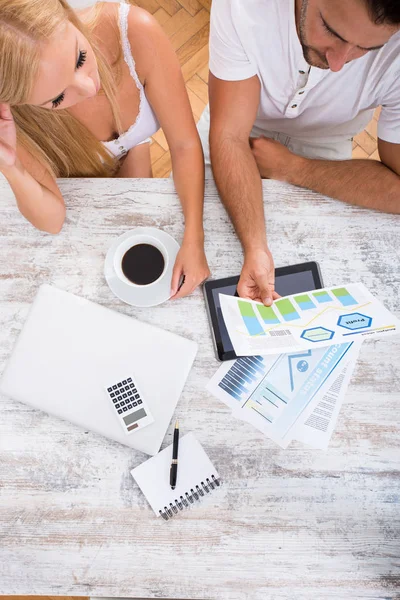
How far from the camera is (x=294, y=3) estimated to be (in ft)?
3.01

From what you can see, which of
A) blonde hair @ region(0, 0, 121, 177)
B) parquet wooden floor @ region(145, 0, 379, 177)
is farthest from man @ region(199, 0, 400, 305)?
parquet wooden floor @ region(145, 0, 379, 177)

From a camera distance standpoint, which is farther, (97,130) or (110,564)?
(97,130)

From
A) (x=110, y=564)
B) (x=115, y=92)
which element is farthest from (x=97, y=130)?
(x=110, y=564)

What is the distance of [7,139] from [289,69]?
59 centimetres

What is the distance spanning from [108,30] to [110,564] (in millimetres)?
1040

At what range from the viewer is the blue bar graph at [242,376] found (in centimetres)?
92

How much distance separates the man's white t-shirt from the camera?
953mm

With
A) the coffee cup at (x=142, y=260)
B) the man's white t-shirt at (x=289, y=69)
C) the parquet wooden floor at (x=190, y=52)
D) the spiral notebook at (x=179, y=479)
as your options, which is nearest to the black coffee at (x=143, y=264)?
the coffee cup at (x=142, y=260)

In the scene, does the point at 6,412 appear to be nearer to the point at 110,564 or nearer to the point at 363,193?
the point at 110,564

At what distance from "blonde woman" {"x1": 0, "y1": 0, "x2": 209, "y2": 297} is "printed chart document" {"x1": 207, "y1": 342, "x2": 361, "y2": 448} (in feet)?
0.65

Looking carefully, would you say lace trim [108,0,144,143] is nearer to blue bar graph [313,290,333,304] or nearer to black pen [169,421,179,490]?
blue bar graph [313,290,333,304]

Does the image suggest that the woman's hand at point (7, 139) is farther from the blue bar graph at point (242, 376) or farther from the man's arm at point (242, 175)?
the blue bar graph at point (242, 376)

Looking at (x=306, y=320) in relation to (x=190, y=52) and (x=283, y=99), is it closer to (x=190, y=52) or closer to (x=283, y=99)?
(x=283, y=99)

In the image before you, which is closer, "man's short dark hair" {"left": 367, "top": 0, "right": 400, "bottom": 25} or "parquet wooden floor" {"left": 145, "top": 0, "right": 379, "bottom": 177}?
"man's short dark hair" {"left": 367, "top": 0, "right": 400, "bottom": 25}
